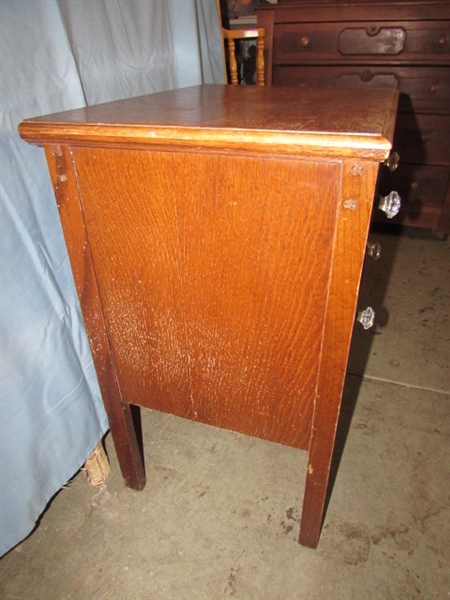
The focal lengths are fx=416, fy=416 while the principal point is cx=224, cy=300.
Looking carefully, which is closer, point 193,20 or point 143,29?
point 143,29

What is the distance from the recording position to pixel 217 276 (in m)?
0.61

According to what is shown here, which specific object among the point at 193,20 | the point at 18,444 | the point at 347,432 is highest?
the point at 193,20

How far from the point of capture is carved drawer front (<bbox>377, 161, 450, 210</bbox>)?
6.18 ft

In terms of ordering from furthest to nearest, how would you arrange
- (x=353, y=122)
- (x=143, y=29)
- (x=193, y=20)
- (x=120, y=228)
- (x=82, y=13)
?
(x=193, y=20) < (x=143, y=29) < (x=82, y=13) < (x=120, y=228) < (x=353, y=122)

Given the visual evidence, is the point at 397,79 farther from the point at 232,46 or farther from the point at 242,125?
the point at 242,125

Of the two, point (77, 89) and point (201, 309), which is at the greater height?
point (77, 89)

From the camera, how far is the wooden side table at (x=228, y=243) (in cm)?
49

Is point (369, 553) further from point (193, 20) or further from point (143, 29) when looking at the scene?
point (193, 20)

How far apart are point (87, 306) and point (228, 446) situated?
1.97 ft

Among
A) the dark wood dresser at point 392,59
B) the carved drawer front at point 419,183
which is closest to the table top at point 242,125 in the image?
the dark wood dresser at point 392,59

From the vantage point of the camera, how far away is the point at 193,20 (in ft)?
4.03

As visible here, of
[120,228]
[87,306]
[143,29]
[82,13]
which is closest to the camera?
[120,228]

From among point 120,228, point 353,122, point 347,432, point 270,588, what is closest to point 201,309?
point 120,228

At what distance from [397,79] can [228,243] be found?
1.61m
